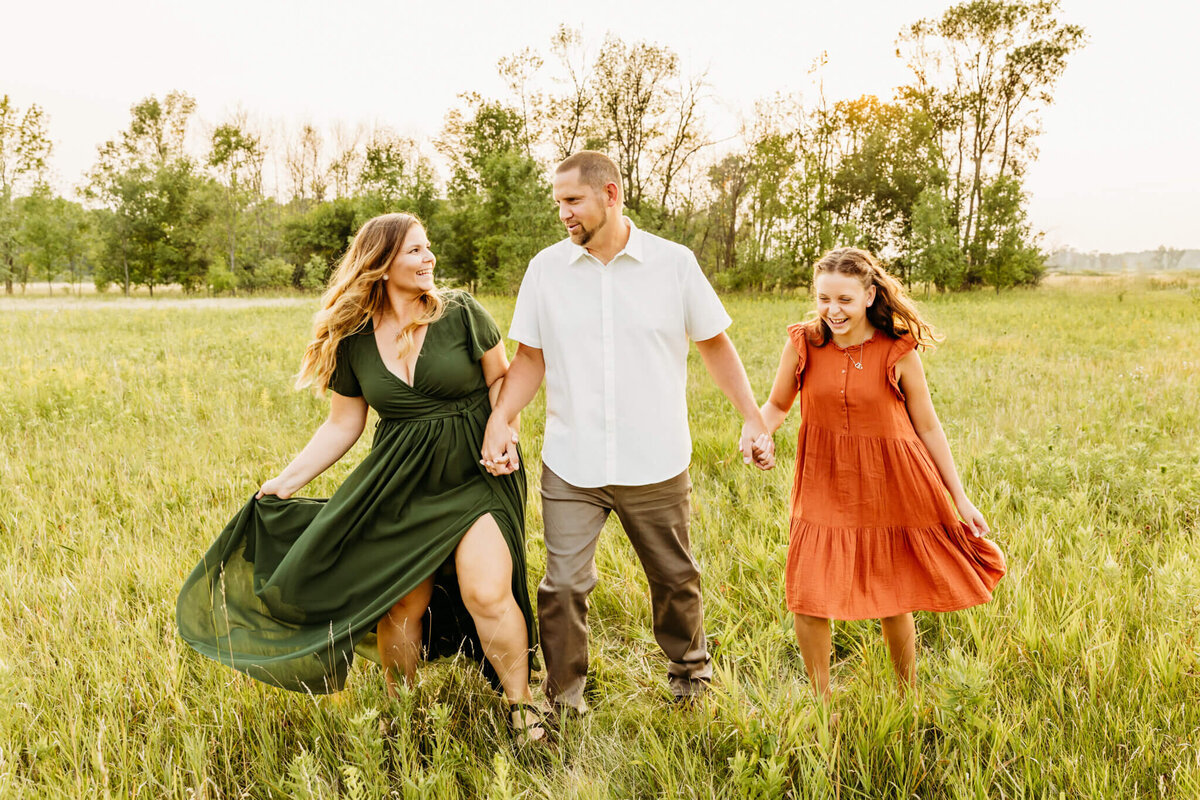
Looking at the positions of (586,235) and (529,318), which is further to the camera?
(529,318)

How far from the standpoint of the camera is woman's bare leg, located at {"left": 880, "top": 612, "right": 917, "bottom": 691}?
2859mm

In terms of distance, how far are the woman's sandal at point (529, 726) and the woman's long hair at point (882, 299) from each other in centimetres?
208

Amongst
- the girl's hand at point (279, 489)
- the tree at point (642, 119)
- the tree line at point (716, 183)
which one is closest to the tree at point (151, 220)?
the tree line at point (716, 183)

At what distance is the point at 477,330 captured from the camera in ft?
10.8

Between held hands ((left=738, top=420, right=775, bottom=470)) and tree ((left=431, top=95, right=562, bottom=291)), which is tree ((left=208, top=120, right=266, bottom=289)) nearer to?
tree ((left=431, top=95, right=562, bottom=291))

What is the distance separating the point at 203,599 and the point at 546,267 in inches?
84.3

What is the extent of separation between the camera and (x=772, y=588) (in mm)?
3852

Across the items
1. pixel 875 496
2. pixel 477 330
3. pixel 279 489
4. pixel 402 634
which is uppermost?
pixel 477 330

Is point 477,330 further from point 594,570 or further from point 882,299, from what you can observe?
point 882,299

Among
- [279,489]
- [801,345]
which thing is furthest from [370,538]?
[801,345]

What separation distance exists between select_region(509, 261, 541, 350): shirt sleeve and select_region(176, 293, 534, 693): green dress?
258mm

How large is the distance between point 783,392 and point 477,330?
1413 mm

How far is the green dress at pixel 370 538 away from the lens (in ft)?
9.73

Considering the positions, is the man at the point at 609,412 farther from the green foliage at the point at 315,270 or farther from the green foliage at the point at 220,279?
the green foliage at the point at 220,279
